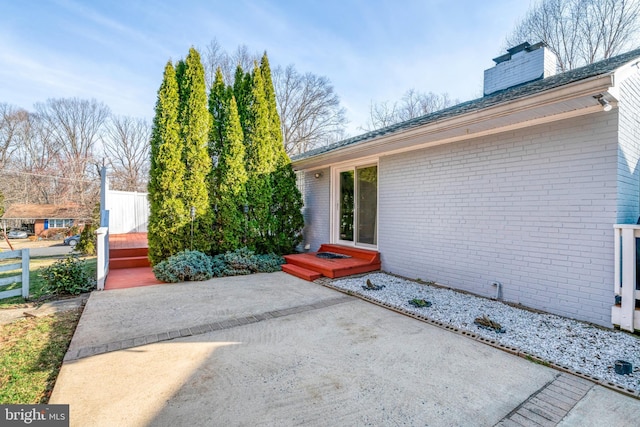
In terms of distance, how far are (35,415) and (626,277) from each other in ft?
18.5

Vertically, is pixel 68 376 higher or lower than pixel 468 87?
lower

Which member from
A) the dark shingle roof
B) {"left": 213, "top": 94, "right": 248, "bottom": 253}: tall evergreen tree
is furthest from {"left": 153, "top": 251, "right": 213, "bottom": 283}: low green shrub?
the dark shingle roof

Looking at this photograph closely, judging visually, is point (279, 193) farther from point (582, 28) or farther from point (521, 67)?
point (582, 28)

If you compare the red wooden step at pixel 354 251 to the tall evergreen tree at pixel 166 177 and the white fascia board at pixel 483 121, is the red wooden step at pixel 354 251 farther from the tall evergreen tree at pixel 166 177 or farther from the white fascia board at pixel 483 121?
the tall evergreen tree at pixel 166 177

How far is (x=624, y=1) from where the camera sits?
11.8 metres

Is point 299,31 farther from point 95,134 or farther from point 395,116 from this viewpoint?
point 95,134

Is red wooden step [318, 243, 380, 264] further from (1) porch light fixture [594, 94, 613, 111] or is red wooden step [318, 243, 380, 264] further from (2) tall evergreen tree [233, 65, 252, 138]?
(1) porch light fixture [594, 94, 613, 111]

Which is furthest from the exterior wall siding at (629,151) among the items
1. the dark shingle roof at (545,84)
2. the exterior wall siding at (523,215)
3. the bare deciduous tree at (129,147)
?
the bare deciduous tree at (129,147)

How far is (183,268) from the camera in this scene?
5910mm

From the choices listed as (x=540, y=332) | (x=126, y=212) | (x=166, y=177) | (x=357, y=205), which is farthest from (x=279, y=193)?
(x=126, y=212)

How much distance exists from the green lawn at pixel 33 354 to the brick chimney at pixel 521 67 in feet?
29.6

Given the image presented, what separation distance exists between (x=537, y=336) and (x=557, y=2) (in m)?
16.8

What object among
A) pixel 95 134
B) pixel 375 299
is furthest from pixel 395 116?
pixel 95 134

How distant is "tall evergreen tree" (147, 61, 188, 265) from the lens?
20.8 ft
